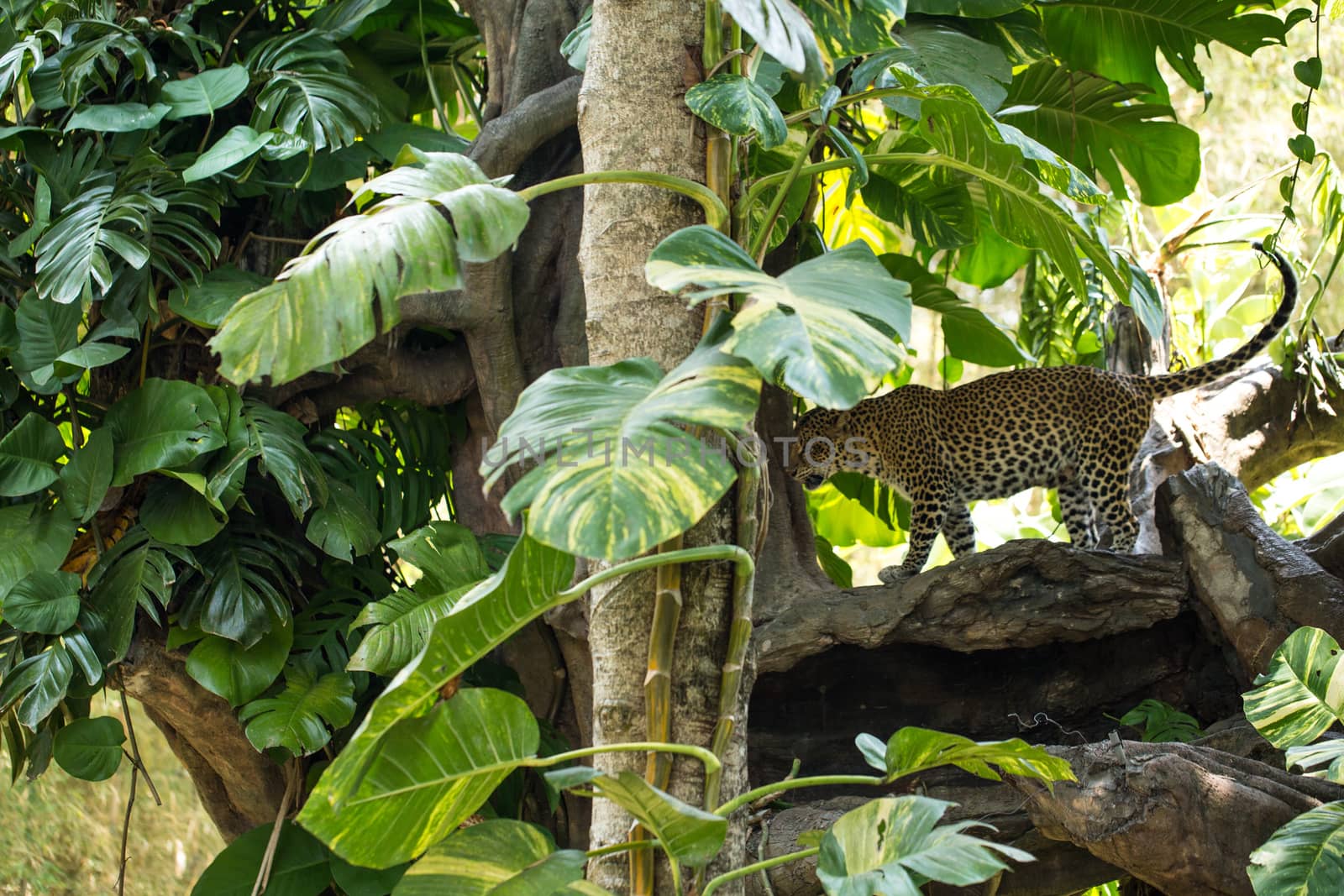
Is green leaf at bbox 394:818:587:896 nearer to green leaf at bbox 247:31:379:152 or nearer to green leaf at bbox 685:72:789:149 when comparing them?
green leaf at bbox 685:72:789:149

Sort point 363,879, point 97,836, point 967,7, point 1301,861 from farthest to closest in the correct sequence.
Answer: point 97,836, point 967,7, point 363,879, point 1301,861

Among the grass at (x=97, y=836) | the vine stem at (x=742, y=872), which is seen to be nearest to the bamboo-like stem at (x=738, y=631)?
the vine stem at (x=742, y=872)

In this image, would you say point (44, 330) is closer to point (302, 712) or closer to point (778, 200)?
point (302, 712)

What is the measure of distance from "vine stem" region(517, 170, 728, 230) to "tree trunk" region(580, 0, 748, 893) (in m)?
0.10

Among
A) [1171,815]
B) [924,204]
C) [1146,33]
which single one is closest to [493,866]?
[1171,815]

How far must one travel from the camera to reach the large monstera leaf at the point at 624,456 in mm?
1588

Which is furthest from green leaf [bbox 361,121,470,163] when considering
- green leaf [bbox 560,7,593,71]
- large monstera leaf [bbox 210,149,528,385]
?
large monstera leaf [bbox 210,149,528,385]

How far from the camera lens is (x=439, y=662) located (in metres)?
1.89

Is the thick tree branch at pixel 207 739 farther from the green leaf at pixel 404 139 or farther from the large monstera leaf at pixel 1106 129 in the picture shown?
the large monstera leaf at pixel 1106 129

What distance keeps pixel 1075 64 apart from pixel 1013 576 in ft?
7.14

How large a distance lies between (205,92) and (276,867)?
92.0 inches

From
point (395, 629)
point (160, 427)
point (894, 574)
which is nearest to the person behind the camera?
point (395, 629)

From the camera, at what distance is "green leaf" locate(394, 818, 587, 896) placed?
194 cm

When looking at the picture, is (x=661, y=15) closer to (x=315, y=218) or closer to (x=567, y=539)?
(x=567, y=539)
